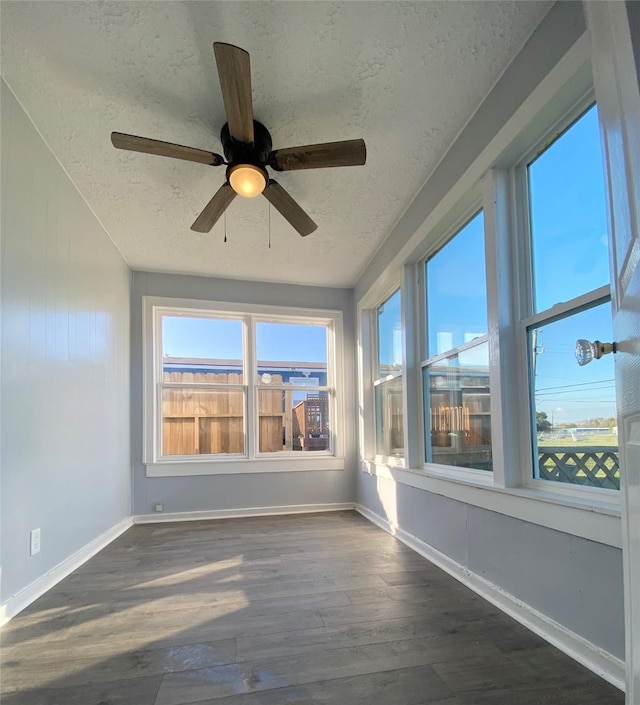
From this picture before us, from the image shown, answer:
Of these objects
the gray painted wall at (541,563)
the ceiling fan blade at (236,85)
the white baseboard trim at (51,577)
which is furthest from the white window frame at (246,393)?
the ceiling fan blade at (236,85)

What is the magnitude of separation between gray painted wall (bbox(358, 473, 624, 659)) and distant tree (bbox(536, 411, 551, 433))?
434 millimetres

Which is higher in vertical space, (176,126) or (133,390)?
(176,126)

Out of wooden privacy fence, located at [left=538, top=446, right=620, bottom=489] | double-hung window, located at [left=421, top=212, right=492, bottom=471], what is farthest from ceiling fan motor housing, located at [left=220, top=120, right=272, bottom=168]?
wooden privacy fence, located at [left=538, top=446, right=620, bottom=489]

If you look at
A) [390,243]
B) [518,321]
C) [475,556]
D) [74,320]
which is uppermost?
[390,243]

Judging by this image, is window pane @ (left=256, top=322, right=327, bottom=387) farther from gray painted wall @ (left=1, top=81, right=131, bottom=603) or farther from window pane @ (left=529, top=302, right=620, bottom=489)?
window pane @ (left=529, top=302, right=620, bottom=489)

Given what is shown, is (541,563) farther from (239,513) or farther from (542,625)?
(239,513)

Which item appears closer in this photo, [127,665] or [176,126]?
[127,665]

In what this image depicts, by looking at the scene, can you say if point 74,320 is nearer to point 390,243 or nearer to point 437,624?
point 390,243

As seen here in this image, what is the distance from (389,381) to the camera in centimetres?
384

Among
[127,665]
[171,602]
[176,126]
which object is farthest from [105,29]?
[171,602]

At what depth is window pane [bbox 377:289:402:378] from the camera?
3633 millimetres

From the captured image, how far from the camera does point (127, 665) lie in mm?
1575

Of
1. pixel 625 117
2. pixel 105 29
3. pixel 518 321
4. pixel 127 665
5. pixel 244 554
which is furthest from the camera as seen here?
pixel 244 554

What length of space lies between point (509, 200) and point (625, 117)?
1400 mm
